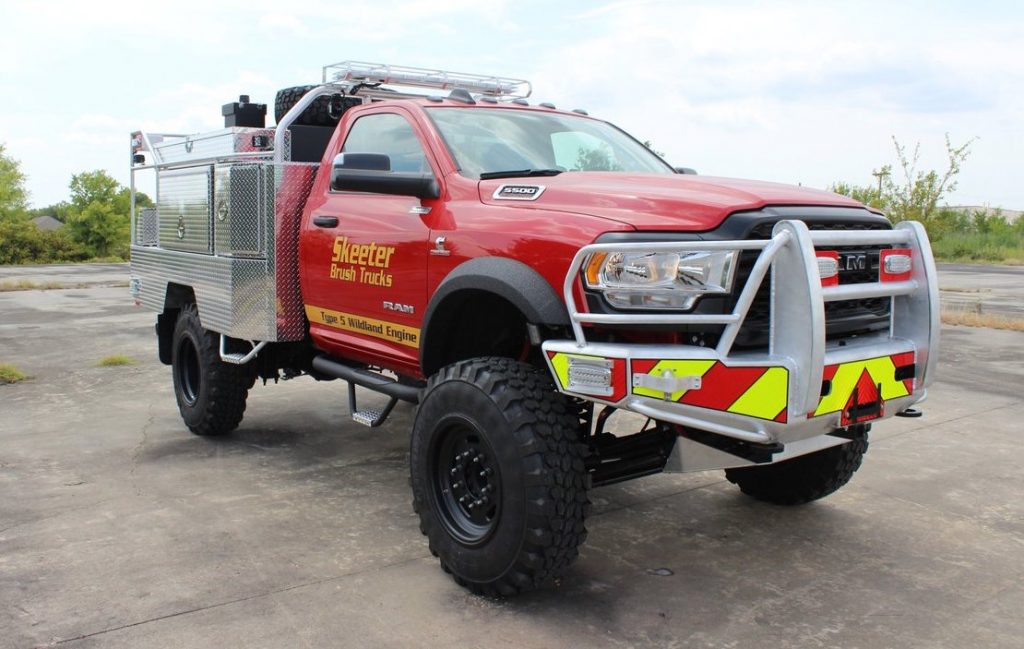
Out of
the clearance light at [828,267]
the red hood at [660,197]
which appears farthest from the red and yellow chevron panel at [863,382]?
the red hood at [660,197]

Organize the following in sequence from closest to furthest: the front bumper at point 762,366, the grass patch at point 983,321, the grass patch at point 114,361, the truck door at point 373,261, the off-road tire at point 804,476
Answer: the front bumper at point 762,366
the truck door at point 373,261
the off-road tire at point 804,476
the grass patch at point 114,361
the grass patch at point 983,321

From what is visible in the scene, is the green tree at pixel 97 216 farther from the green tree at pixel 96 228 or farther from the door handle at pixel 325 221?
the door handle at pixel 325 221

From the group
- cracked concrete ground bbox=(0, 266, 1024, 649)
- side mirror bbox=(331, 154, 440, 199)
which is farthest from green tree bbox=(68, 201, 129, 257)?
side mirror bbox=(331, 154, 440, 199)

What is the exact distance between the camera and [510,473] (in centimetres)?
346

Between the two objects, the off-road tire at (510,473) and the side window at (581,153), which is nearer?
the off-road tire at (510,473)

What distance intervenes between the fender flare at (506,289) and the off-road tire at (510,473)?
0.27 m

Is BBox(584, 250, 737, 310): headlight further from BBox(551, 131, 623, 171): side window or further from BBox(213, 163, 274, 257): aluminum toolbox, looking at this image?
BBox(213, 163, 274, 257): aluminum toolbox

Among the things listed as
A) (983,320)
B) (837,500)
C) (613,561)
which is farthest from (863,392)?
(983,320)

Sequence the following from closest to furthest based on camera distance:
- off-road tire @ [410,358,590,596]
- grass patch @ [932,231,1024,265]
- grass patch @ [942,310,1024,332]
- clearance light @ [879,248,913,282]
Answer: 1. off-road tire @ [410,358,590,596]
2. clearance light @ [879,248,913,282]
3. grass patch @ [942,310,1024,332]
4. grass patch @ [932,231,1024,265]

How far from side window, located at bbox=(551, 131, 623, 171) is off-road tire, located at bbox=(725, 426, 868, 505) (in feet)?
5.85

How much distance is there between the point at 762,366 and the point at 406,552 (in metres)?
1.93

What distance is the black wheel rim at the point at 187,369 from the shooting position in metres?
6.55

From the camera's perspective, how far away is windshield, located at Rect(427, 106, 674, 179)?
4457mm

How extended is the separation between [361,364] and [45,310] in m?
11.4
